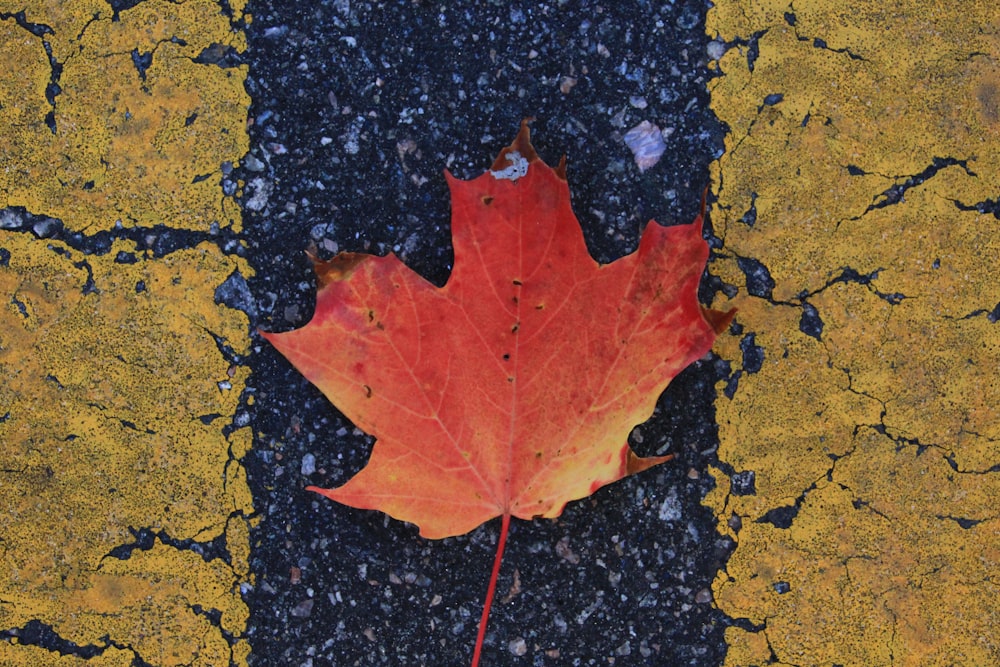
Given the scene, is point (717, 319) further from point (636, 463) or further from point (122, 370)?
point (122, 370)

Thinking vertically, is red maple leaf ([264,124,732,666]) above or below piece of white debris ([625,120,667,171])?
below

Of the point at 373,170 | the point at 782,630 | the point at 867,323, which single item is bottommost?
the point at 782,630

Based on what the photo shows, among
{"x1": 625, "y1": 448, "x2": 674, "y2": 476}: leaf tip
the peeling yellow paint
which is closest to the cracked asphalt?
the peeling yellow paint

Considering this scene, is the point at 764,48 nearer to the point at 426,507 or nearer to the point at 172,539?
the point at 426,507

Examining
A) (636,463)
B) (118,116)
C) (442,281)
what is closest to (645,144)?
(442,281)

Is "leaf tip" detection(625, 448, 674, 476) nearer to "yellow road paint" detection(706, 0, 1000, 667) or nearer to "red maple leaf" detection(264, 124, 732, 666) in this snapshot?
"red maple leaf" detection(264, 124, 732, 666)

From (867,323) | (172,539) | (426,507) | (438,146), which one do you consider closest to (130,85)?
(438,146)

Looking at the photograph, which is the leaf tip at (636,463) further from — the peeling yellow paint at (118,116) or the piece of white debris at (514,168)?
the peeling yellow paint at (118,116)

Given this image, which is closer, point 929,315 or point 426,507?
point 426,507
